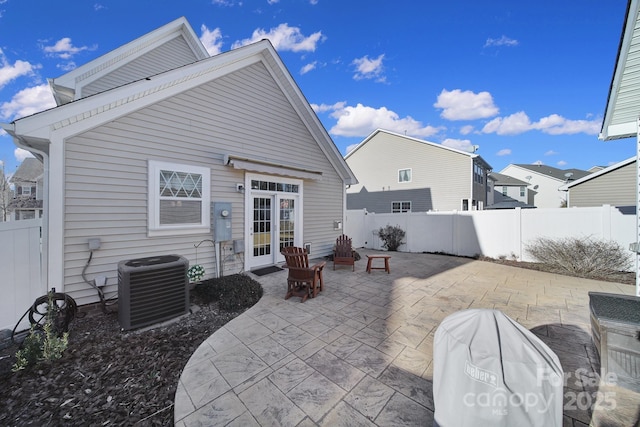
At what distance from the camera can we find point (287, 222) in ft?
23.9

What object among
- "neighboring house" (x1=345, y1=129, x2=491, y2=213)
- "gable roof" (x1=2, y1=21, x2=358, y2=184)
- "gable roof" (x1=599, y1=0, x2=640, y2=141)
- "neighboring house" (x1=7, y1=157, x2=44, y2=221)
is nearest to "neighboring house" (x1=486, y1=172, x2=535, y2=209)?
"neighboring house" (x1=345, y1=129, x2=491, y2=213)

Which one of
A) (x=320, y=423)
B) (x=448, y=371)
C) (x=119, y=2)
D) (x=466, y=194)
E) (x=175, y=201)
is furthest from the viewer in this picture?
(x=466, y=194)

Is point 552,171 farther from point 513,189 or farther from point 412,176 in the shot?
point 412,176

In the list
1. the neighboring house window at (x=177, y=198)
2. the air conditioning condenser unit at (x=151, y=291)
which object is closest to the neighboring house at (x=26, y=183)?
the neighboring house window at (x=177, y=198)

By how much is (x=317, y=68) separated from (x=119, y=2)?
23.2 feet

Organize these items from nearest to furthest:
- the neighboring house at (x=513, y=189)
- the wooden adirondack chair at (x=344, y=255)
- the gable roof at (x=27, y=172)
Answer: the wooden adirondack chair at (x=344, y=255) → the gable roof at (x=27, y=172) → the neighboring house at (x=513, y=189)

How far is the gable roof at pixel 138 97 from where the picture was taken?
368 centimetres

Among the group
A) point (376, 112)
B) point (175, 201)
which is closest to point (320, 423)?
point (175, 201)

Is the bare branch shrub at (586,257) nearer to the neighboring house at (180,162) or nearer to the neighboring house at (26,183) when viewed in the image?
the neighboring house at (180,162)

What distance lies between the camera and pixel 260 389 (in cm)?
234

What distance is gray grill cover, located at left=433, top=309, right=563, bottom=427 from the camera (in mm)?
1286

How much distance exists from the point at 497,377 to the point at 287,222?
6309 millimetres

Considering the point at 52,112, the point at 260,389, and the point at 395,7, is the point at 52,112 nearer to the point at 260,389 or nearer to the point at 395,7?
the point at 260,389

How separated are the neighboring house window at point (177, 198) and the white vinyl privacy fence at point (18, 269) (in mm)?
1513
